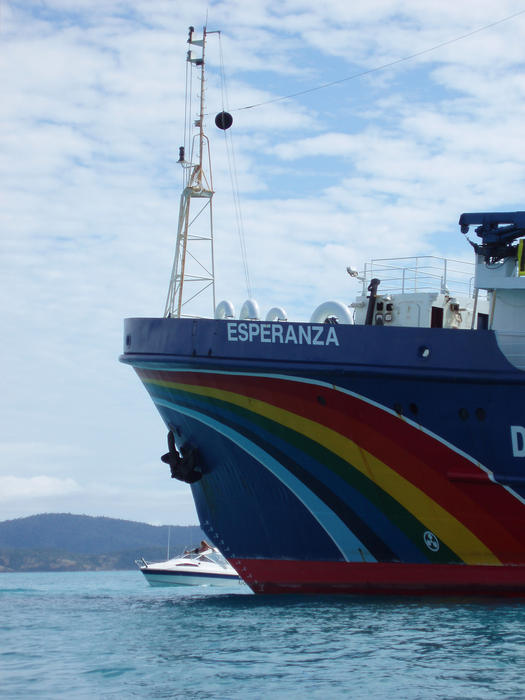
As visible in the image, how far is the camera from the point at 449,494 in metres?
15.7

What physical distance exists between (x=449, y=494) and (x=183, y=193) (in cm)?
926

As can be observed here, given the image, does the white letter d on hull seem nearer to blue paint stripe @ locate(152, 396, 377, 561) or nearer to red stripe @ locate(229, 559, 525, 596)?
red stripe @ locate(229, 559, 525, 596)

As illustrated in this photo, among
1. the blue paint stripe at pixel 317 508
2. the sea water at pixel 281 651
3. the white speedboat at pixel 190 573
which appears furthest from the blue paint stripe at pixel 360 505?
the white speedboat at pixel 190 573

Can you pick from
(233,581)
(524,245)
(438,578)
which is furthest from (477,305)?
(233,581)

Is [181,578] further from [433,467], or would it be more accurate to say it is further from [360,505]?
[433,467]

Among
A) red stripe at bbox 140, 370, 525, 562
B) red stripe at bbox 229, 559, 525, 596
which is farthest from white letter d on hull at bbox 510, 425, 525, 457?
red stripe at bbox 229, 559, 525, 596

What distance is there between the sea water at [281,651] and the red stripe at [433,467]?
1.18 metres

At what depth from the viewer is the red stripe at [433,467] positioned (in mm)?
15633

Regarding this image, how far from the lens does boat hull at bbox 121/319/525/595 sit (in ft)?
51.2

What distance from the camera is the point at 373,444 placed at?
1581 centimetres

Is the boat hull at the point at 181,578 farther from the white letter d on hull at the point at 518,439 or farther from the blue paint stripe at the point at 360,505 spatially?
the white letter d on hull at the point at 518,439

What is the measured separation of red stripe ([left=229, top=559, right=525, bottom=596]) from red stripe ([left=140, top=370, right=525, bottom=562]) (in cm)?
44

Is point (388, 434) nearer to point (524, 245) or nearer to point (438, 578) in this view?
point (438, 578)

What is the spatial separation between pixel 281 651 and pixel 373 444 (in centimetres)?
511
